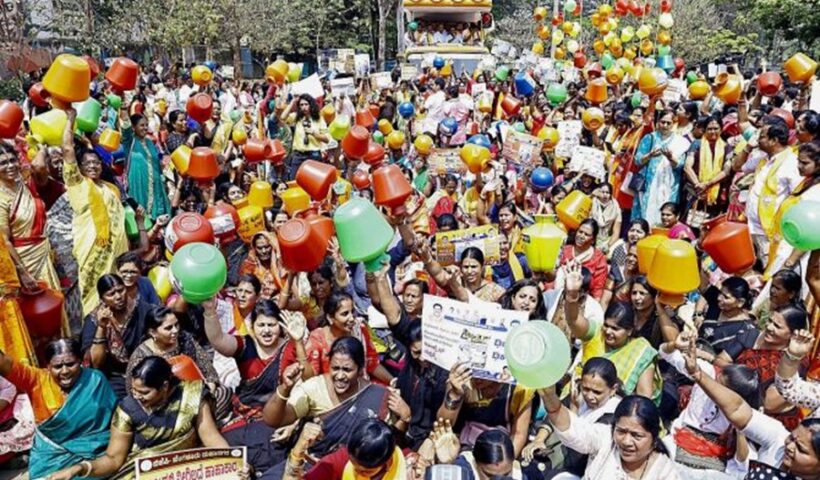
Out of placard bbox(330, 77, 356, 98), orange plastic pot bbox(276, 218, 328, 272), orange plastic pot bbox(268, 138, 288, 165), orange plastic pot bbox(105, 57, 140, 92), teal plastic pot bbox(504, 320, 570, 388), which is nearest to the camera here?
teal plastic pot bbox(504, 320, 570, 388)

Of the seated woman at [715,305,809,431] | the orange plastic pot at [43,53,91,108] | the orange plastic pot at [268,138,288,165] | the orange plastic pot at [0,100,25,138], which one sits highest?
the orange plastic pot at [43,53,91,108]

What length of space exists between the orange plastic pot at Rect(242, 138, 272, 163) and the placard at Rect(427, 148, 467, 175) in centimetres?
154

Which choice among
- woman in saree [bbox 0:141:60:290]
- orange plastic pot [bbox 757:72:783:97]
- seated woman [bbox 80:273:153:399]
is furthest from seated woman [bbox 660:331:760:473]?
orange plastic pot [bbox 757:72:783:97]

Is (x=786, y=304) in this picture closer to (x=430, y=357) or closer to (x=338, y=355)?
(x=430, y=357)

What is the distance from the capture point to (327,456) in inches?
122

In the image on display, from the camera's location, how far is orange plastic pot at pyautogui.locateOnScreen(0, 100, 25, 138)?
4777mm

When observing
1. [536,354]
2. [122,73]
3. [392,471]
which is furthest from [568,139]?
[392,471]

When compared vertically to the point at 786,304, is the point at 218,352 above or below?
below

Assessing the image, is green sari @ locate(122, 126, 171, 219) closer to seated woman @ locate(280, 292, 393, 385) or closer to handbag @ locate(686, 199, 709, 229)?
seated woman @ locate(280, 292, 393, 385)

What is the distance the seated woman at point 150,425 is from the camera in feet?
9.76

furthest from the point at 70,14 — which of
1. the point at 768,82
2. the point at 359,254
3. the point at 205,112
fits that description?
the point at 359,254

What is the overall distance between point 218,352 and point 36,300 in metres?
1.27

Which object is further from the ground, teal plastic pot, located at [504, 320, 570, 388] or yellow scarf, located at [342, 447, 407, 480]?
teal plastic pot, located at [504, 320, 570, 388]

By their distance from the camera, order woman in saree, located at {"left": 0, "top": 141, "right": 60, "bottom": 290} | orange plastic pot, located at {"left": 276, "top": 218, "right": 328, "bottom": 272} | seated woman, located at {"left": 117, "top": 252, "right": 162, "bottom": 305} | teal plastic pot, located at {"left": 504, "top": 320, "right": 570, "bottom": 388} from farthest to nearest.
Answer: woman in saree, located at {"left": 0, "top": 141, "right": 60, "bottom": 290} → seated woman, located at {"left": 117, "top": 252, "right": 162, "bottom": 305} → orange plastic pot, located at {"left": 276, "top": 218, "right": 328, "bottom": 272} → teal plastic pot, located at {"left": 504, "top": 320, "right": 570, "bottom": 388}
